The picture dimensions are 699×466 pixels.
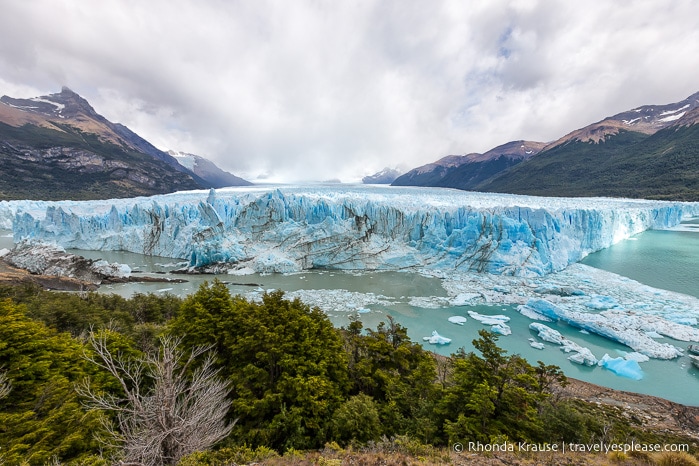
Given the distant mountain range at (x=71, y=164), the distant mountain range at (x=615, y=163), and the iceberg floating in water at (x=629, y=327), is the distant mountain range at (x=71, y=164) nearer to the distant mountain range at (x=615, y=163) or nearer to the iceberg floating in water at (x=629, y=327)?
the iceberg floating in water at (x=629, y=327)

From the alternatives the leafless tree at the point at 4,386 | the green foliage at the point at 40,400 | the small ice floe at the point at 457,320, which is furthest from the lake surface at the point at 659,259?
the leafless tree at the point at 4,386

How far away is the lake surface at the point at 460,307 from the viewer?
9.09m

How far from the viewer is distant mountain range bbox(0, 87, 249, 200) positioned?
59406mm

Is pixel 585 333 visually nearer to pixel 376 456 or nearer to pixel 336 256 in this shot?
pixel 376 456

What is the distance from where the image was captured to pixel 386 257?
74.0 ft

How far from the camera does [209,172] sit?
156000 mm

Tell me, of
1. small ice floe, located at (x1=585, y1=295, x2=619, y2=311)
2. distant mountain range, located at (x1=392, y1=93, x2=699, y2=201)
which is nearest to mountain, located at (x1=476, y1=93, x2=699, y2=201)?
distant mountain range, located at (x1=392, y1=93, x2=699, y2=201)

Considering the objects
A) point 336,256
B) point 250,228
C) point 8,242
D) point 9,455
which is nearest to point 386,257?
point 336,256

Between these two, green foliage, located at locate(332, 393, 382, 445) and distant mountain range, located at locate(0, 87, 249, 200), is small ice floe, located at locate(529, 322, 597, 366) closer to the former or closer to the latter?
green foliage, located at locate(332, 393, 382, 445)

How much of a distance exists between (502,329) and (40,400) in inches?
517

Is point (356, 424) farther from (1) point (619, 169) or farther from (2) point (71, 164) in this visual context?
(2) point (71, 164)

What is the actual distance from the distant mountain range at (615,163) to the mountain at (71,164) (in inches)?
3669

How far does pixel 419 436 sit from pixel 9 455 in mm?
5038

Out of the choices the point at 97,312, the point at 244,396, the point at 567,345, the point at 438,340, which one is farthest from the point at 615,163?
the point at 97,312
